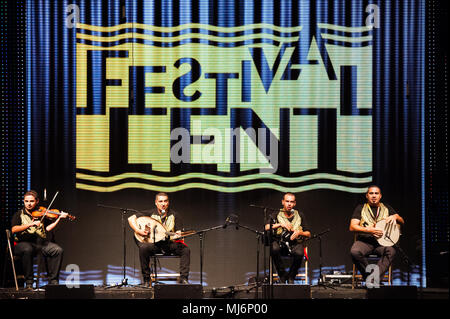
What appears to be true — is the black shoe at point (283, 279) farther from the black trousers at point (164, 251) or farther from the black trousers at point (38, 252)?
the black trousers at point (38, 252)

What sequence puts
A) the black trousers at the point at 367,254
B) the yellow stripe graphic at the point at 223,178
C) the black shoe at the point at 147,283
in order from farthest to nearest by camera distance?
the yellow stripe graphic at the point at 223,178 < the black shoe at the point at 147,283 < the black trousers at the point at 367,254

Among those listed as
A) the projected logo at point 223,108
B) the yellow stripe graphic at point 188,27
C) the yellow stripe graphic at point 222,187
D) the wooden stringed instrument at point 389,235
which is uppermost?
the yellow stripe graphic at point 188,27

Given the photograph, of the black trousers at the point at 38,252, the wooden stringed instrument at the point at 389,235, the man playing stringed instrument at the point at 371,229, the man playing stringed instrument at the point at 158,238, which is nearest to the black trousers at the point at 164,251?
the man playing stringed instrument at the point at 158,238

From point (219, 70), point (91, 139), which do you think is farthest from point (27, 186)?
point (219, 70)

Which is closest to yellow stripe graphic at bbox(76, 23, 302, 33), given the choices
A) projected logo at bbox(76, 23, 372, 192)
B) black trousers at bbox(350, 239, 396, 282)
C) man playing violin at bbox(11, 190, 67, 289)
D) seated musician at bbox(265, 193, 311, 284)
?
projected logo at bbox(76, 23, 372, 192)

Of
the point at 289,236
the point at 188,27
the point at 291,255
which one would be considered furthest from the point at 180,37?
the point at 291,255

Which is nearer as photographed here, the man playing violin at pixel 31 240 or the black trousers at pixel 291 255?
the man playing violin at pixel 31 240

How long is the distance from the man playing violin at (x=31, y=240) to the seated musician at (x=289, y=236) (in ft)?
8.15

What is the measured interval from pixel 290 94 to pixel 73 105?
278 centimetres

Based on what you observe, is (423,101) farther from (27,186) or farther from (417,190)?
(27,186)

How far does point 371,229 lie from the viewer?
723 centimetres

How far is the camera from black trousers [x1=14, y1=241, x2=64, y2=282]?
7291mm

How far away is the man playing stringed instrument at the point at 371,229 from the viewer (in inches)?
285

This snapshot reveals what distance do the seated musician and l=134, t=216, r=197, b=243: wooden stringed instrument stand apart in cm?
101
